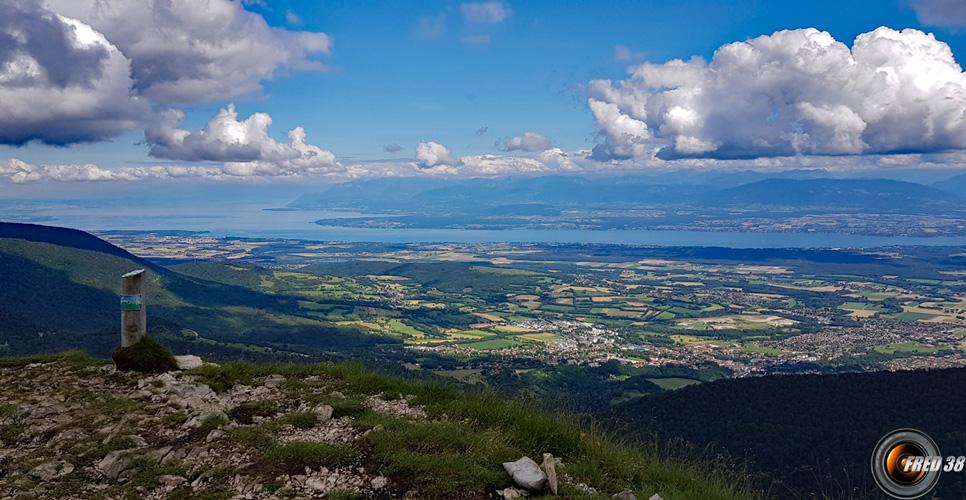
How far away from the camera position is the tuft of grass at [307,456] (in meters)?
7.70

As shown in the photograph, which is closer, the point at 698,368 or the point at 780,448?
the point at 780,448

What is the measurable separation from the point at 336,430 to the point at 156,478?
2.42 metres

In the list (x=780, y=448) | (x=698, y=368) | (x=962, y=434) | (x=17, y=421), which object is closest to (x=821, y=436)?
(x=780, y=448)

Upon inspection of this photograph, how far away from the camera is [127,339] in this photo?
43.0ft

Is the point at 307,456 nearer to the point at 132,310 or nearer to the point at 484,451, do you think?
the point at 484,451

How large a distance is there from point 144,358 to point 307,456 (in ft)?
22.9

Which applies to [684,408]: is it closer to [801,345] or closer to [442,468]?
[442,468]

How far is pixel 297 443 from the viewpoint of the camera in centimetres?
828

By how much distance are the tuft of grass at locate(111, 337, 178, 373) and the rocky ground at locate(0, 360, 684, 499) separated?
1.01m

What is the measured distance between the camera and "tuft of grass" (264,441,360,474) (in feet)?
25.3

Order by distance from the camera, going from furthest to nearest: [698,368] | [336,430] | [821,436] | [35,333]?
[35,333] → [698,368] → [821,436] → [336,430]

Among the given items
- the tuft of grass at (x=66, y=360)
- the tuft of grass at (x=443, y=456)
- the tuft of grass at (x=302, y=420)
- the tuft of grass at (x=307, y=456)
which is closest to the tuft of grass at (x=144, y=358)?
the tuft of grass at (x=66, y=360)

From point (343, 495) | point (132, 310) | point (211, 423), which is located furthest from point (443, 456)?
point (132, 310)

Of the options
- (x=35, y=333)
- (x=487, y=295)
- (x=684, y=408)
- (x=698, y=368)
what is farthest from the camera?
(x=487, y=295)
